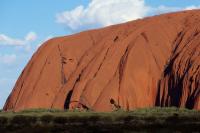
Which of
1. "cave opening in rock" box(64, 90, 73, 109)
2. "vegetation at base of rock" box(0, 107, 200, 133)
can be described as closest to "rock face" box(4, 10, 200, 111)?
"cave opening in rock" box(64, 90, 73, 109)

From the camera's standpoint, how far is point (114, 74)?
282ft

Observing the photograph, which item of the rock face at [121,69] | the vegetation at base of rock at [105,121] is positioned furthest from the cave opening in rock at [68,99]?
the vegetation at base of rock at [105,121]

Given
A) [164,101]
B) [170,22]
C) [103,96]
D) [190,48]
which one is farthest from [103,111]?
[170,22]

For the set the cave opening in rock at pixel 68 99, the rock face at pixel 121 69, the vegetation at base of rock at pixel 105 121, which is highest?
the rock face at pixel 121 69

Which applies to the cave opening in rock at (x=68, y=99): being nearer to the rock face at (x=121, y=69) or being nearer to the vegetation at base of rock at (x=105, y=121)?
the rock face at (x=121, y=69)

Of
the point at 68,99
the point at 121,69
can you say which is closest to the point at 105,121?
the point at 121,69

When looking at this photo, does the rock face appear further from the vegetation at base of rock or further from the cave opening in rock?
the vegetation at base of rock

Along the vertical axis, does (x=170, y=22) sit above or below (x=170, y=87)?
above

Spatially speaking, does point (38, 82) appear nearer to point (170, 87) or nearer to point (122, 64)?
point (122, 64)

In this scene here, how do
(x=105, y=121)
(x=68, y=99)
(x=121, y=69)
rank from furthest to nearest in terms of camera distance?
(x=68, y=99) < (x=121, y=69) < (x=105, y=121)

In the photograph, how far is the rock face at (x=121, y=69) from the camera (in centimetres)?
7912

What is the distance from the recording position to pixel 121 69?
280 ft

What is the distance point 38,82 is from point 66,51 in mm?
7298

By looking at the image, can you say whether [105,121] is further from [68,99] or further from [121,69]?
[68,99]
